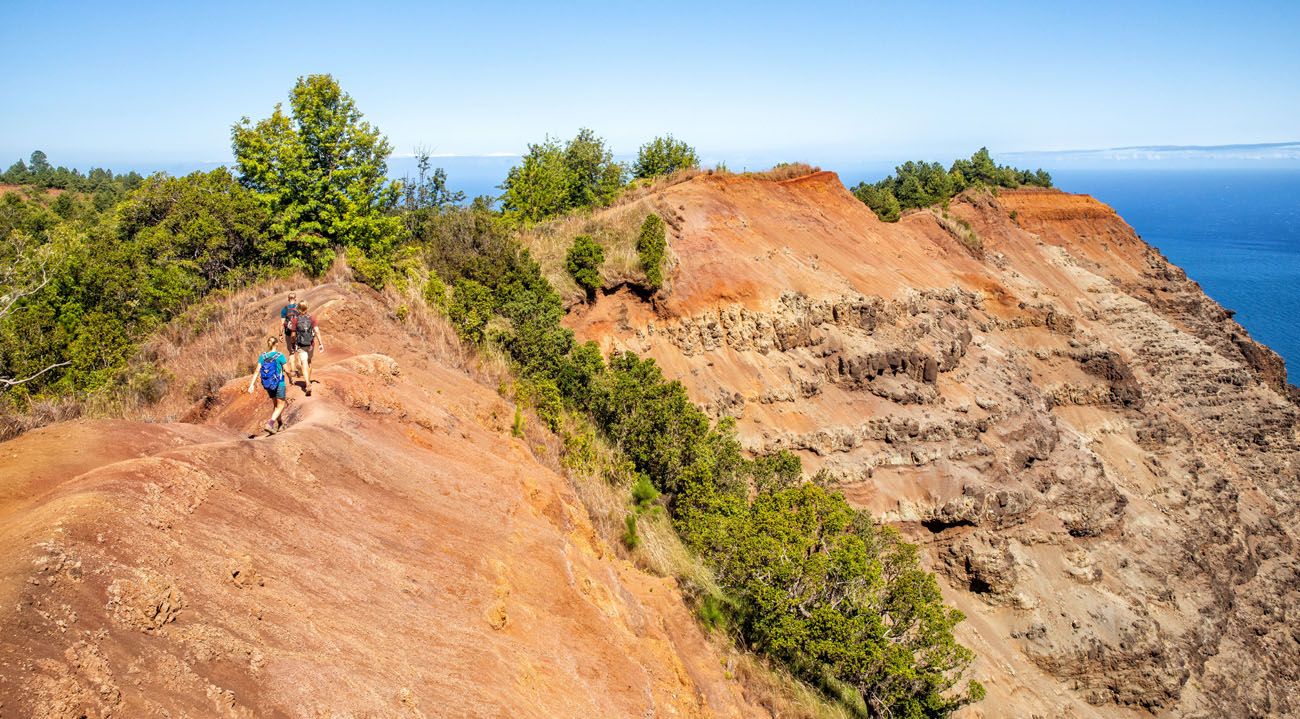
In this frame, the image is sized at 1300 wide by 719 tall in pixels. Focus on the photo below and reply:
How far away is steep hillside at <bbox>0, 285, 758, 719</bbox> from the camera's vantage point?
16.0 feet

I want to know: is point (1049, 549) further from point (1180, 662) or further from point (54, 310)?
point (54, 310)

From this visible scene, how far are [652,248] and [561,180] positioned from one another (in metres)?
12.7

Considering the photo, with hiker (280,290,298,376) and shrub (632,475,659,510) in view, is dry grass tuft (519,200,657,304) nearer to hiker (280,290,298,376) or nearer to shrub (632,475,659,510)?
shrub (632,475,659,510)

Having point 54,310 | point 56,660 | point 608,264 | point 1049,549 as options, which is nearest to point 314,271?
point 54,310

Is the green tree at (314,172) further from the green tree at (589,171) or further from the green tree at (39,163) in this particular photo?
the green tree at (39,163)

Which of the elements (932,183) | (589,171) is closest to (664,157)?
(589,171)

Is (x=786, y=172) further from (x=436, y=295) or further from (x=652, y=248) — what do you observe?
(x=436, y=295)

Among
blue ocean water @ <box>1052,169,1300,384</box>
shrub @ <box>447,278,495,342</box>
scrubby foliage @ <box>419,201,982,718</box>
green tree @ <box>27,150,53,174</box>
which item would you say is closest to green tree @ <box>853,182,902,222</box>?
scrubby foliage @ <box>419,201,982,718</box>

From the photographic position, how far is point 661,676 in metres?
9.24

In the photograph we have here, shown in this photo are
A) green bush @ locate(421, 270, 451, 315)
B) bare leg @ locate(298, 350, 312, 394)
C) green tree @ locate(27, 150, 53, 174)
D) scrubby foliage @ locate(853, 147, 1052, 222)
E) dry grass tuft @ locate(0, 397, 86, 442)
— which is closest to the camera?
dry grass tuft @ locate(0, 397, 86, 442)

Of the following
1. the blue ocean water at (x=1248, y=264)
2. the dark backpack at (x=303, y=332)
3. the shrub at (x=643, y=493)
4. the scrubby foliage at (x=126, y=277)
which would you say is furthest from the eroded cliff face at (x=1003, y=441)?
the blue ocean water at (x=1248, y=264)

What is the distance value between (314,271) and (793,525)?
1499 cm

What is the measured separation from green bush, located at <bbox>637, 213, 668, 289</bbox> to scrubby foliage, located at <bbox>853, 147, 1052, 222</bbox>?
17212 millimetres

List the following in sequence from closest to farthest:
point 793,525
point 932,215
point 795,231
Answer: point 793,525, point 795,231, point 932,215
